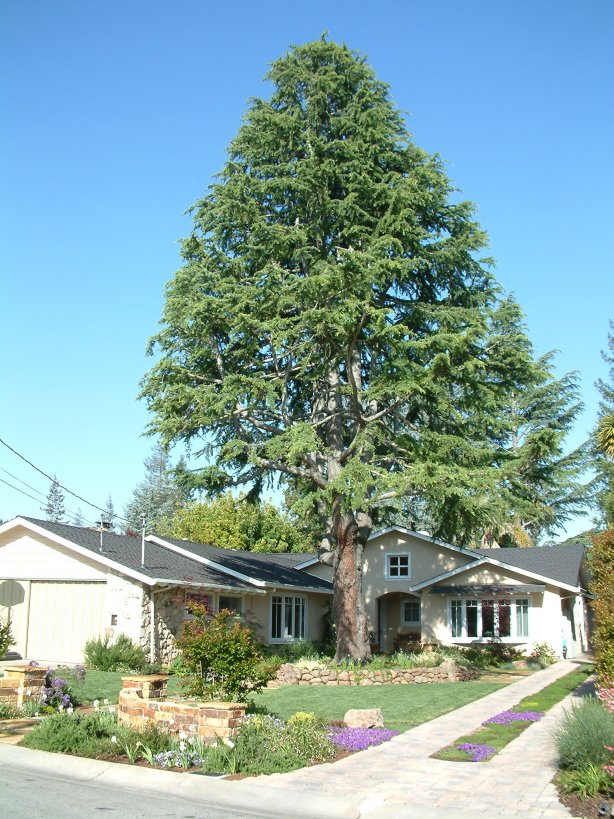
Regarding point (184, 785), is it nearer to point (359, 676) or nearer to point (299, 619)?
point (359, 676)

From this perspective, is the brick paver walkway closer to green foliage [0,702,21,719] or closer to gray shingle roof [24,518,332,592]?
green foliage [0,702,21,719]

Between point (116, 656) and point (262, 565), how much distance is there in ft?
38.8

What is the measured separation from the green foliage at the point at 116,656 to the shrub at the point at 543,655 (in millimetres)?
14982

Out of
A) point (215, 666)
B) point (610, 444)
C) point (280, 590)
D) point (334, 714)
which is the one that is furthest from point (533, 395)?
point (215, 666)

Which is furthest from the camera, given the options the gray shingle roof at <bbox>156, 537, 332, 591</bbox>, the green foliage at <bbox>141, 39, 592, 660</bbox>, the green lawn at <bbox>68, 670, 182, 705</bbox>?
the gray shingle roof at <bbox>156, 537, 332, 591</bbox>

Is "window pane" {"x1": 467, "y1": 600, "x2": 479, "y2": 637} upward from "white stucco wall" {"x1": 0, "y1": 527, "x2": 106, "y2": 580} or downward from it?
downward

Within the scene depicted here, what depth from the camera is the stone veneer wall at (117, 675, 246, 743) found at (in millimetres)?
10766

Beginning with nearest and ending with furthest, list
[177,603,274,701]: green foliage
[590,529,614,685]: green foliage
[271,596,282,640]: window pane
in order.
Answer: [177,603,274,701]: green foliage < [590,529,614,685]: green foliage < [271,596,282,640]: window pane

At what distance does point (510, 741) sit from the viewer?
12656 millimetres

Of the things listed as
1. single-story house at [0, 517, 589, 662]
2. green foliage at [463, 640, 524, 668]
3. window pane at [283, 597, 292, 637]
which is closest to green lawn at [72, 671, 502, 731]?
single-story house at [0, 517, 589, 662]

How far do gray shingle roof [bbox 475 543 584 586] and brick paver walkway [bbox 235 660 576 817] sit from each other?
67.0ft

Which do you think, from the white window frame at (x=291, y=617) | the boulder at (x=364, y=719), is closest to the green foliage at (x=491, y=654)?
the white window frame at (x=291, y=617)

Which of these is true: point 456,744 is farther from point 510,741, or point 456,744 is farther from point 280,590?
point 280,590

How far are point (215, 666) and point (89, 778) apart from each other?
2.62 m
